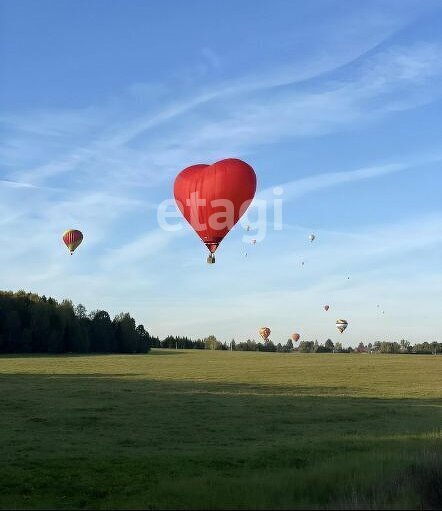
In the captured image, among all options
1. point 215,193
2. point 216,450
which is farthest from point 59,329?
point 216,450

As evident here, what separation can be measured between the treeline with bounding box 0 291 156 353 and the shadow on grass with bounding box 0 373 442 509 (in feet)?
259

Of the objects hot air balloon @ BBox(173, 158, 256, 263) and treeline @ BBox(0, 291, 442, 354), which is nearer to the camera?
hot air balloon @ BBox(173, 158, 256, 263)

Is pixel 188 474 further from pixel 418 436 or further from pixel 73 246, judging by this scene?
pixel 73 246

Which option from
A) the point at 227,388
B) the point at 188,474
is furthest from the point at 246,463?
the point at 227,388

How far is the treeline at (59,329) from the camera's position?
111 metres

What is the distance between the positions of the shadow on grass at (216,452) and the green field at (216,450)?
Result: 0.04 metres

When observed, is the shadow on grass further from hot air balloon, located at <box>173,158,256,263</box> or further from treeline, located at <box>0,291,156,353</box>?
treeline, located at <box>0,291,156,353</box>

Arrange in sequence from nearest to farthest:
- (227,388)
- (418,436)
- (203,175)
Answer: (418,436) < (203,175) < (227,388)

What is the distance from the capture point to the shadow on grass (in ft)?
42.0

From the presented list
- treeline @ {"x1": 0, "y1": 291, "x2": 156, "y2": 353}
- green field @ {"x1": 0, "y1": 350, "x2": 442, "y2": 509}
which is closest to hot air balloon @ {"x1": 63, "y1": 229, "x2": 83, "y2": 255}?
green field @ {"x1": 0, "y1": 350, "x2": 442, "y2": 509}

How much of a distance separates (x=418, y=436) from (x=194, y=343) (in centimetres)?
14686

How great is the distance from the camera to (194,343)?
166 meters

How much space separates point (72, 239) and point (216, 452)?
53854mm

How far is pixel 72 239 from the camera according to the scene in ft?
229
